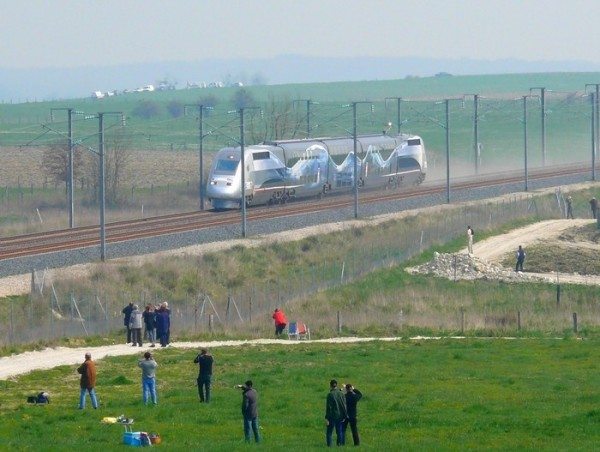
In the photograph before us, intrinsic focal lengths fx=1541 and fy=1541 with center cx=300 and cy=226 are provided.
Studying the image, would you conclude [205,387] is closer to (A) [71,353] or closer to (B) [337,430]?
(B) [337,430]

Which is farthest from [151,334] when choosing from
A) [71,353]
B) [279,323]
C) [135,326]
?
[279,323]

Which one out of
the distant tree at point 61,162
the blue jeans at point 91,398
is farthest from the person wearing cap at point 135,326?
the distant tree at point 61,162

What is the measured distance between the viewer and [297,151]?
91.3m

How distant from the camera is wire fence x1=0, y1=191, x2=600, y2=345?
48188mm

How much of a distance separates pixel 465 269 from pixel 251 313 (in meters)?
15.8

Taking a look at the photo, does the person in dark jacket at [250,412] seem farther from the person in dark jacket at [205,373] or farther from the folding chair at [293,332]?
the folding chair at [293,332]

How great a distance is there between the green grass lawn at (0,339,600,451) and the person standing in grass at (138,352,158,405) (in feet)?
1.52

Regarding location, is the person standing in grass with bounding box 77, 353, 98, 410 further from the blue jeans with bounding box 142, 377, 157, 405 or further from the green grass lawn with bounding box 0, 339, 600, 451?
the blue jeans with bounding box 142, 377, 157, 405

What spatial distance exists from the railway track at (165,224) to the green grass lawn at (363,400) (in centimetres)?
2328

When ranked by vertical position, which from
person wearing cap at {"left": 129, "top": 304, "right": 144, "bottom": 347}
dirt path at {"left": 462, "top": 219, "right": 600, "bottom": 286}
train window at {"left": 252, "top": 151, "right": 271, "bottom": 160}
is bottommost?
person wearing cap at {"left": 129, "top": 304, "right": 144, "bottom": 347}

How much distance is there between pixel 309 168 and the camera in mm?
Answer: 92625

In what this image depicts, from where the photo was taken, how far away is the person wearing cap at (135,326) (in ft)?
142

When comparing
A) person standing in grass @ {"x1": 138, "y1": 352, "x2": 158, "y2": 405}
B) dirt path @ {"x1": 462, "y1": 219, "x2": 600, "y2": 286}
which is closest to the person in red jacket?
person standing in grass @ {"x1": 138, "y1": 352, "x2": 158, "y2": 405}

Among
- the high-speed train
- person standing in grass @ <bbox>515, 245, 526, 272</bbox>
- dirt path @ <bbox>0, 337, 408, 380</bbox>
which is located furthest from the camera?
the high-speed train
